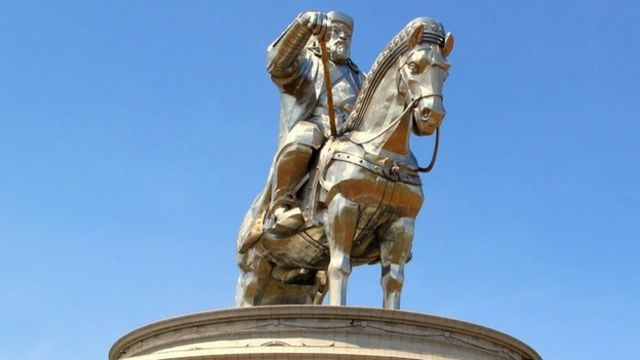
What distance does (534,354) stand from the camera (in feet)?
40.1

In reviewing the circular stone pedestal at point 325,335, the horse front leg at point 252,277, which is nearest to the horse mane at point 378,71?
the horse front leg at point 252,277

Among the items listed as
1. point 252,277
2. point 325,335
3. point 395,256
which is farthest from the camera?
point 252,277

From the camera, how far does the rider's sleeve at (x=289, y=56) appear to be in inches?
541

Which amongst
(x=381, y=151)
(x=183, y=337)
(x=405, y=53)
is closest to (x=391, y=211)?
(x=381, y=151)

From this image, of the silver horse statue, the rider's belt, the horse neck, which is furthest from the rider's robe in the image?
the rider's belt

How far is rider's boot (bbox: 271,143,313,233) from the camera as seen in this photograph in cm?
1381

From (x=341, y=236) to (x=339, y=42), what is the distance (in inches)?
132

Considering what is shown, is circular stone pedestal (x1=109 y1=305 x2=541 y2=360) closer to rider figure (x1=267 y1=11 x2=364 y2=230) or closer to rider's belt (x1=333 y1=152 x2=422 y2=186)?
rider's belt (x1=333 y1=152 x2=422 y2=186)

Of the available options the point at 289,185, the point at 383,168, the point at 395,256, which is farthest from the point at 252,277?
the point at 383,168

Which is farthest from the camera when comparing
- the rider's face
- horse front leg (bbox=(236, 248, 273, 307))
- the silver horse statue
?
the rider's face

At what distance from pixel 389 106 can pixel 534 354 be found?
3371mm

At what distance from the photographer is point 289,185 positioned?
14.0m

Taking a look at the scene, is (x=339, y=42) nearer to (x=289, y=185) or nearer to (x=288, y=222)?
(x=289, y=185)

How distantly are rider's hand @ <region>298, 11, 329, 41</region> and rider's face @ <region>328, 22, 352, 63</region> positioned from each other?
1465 mm
